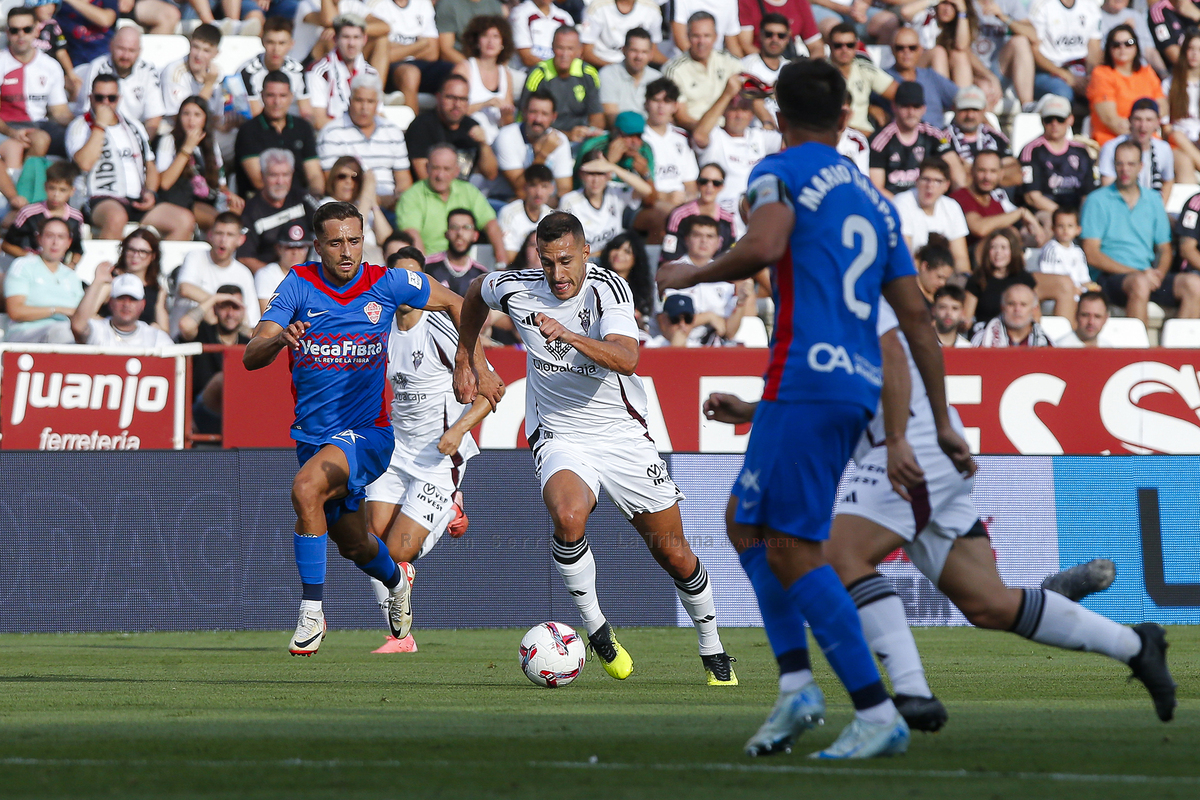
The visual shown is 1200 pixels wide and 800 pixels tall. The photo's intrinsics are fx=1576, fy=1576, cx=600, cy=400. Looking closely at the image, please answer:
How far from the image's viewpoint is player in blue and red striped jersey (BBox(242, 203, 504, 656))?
9289mm

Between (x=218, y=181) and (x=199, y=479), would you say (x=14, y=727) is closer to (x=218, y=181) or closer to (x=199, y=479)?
(x=199, y=479)

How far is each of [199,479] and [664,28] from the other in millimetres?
9374

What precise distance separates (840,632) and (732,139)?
1319 centimetres

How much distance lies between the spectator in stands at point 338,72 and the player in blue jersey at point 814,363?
12314 millimetres

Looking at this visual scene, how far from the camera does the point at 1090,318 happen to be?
1574 centimetres

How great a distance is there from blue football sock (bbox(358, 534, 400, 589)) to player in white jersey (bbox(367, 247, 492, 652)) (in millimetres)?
1281

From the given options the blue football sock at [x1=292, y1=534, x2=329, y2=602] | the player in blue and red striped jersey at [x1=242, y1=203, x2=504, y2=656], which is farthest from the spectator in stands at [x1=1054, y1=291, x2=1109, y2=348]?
the blue football sock at [x1=292, y1=534, x2=329, y2=602]

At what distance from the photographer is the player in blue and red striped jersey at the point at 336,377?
366 inches

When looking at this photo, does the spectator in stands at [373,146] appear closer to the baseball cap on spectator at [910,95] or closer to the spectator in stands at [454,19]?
the spectator in stands at [454,19]

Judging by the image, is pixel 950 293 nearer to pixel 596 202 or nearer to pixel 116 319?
pixel 596 202

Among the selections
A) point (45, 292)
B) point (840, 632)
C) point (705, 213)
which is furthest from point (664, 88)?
point (840, 632)

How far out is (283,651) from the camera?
37.3 feet

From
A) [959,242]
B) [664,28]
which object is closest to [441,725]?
[959,242]

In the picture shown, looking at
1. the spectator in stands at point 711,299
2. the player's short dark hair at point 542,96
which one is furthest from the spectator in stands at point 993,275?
the player's short dark hair at point 542,96
